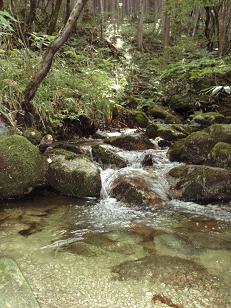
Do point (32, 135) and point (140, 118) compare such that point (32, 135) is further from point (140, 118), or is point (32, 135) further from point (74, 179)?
A: point (140, 118)

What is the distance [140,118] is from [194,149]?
10.4ft

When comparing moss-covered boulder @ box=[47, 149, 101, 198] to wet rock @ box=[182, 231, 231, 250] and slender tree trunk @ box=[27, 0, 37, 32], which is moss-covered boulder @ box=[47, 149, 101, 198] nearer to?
wet rock @ box=[182, 231, 231, 250]

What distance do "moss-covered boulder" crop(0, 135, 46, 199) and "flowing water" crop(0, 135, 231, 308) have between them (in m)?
0.21

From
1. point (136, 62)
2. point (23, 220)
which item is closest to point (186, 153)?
point (23, 220)

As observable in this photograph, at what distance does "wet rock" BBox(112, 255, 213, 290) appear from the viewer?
304cm

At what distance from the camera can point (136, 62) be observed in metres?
15.8

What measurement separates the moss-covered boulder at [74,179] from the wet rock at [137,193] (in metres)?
0.33

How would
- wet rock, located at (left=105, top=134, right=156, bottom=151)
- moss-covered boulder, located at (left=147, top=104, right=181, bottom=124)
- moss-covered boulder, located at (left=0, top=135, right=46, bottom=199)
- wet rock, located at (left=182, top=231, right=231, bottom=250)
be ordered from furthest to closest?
moss-covered boulder, located at (left=147, top=104, right=181, bottom=124)
wet rock, located at (left=105, top=134, right=156, bottom=151)
moss-covered boulder, located at (left=0, top=135, right=46, bottom=199)
wet rock, located at (left=182, top=231, right=231, bottom=250)

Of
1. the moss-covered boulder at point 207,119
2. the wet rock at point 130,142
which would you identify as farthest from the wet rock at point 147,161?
the moss-covered boulder at point 207,119

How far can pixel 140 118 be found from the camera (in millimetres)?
9812

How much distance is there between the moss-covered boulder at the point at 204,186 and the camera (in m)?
5.28

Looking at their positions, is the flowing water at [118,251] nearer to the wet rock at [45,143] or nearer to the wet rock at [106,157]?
the wet rock at [45,143]

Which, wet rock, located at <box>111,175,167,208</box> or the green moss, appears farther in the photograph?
the green moss

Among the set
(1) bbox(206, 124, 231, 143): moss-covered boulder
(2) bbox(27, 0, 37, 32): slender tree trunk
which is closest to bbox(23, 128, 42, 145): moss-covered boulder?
(1) bbox(206, 124, 231, 143): moss-covered boulder
